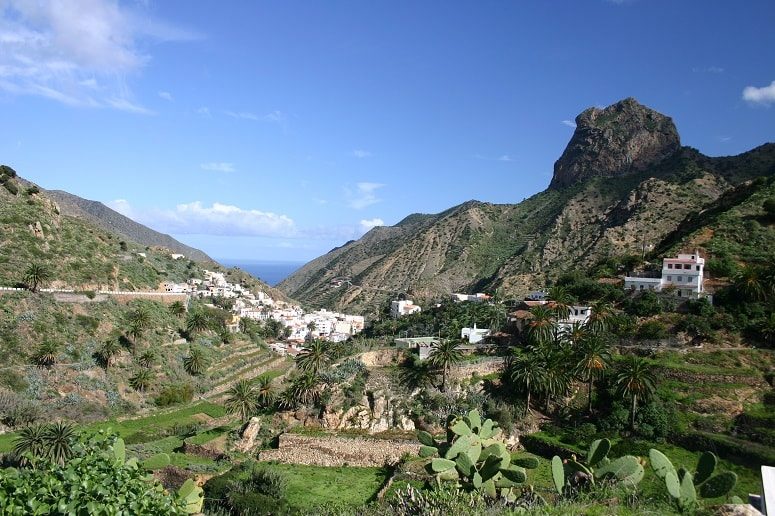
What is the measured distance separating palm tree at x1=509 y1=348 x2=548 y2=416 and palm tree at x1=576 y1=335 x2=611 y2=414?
2.35m

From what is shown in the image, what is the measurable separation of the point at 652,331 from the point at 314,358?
2552 centimetres

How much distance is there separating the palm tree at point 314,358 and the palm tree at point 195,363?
15.5 m

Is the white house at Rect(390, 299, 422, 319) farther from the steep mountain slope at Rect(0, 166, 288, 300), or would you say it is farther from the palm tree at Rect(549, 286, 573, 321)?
the palm tree at Rect(549, 286, 573, 321)

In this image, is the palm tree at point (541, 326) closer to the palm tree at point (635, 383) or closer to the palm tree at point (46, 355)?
the palm tree at point (635, 383)

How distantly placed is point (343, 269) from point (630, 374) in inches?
5731

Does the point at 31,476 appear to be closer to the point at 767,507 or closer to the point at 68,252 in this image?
the point at 767,507

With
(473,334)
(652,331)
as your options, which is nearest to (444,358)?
(473,334)

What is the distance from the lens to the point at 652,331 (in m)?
41.7

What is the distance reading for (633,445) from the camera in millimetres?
32000

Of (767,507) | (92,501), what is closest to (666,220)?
(767,507)

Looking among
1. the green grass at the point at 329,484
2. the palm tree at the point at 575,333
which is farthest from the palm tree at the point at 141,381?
the palm tree at the point at 575,333

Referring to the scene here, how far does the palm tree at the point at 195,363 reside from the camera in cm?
5331

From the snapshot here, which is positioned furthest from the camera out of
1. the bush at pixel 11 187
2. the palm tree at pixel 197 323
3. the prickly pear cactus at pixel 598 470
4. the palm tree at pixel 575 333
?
the bush at pixel 11 187

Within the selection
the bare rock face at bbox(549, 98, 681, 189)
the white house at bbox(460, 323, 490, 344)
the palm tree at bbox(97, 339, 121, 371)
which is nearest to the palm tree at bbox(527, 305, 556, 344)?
the white house at bbox(460, 323, 490, 344)
